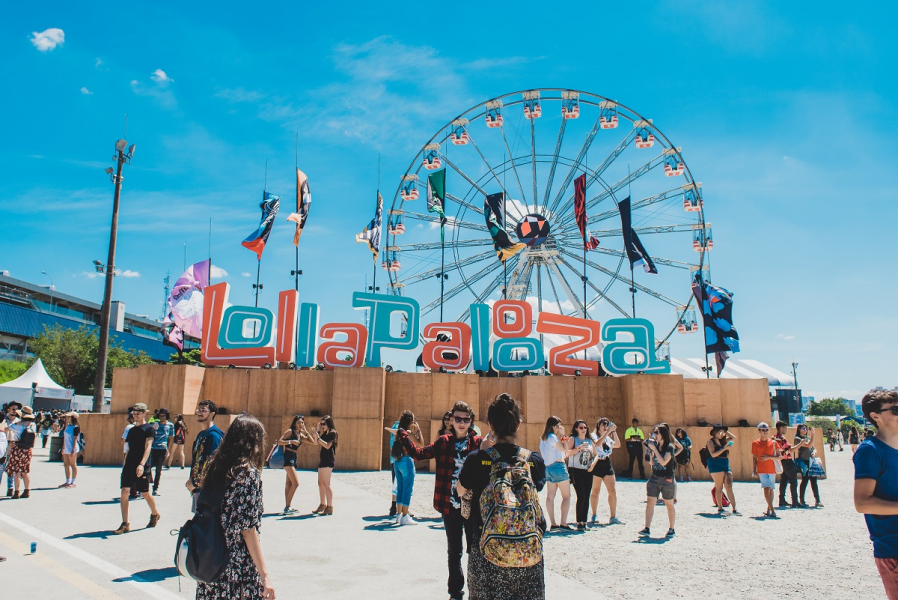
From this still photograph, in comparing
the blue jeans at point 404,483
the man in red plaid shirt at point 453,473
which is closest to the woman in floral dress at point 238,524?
the man in red plaid shirt at point 453,473

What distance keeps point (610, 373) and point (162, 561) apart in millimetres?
15123

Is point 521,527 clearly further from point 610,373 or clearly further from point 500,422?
point 610,373

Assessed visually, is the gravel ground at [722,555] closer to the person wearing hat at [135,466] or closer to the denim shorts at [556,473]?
the denim shorts at [556,473]

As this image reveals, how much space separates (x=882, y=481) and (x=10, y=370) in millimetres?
51882

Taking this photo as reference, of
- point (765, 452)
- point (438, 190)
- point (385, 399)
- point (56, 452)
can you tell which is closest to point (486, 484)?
point (765, 452)

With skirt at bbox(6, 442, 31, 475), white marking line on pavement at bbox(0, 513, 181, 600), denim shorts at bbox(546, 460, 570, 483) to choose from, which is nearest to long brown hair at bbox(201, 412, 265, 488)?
white marking line on pavement at bbox(0, 513, 181, 600)

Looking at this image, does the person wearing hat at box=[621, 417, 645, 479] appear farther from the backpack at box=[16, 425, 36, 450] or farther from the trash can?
the trash can

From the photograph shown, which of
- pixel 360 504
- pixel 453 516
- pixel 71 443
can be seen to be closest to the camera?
pixel 453 516

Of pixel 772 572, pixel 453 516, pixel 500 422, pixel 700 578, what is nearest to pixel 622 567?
pixel 700 578

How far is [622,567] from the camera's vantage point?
6.78 m

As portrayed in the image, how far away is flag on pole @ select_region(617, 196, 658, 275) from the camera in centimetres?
2489

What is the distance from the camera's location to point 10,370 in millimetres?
43219

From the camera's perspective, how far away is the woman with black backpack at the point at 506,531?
3523 millimetres

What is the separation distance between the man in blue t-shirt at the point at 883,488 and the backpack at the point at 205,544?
3641 mm
